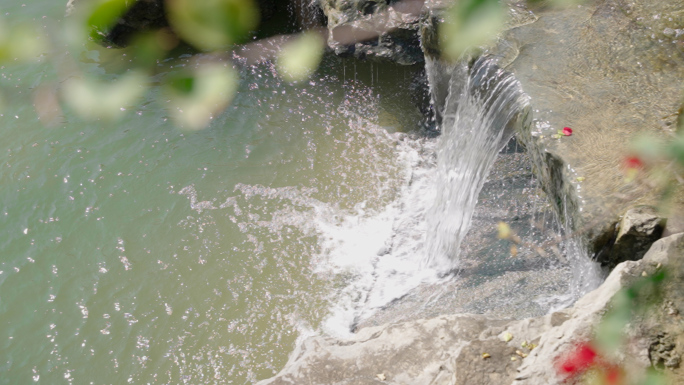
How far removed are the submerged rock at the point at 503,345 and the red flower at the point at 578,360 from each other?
0.08ft

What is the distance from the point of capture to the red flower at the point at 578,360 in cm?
240

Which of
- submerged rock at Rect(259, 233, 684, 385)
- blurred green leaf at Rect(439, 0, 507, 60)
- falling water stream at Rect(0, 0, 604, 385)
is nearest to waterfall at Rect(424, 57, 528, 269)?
falling water stream at Rect(0, 0, 604, 385)

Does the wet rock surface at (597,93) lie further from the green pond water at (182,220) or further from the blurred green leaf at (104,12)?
the blurred green leaf at (104,12)

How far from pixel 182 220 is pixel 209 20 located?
5105mm

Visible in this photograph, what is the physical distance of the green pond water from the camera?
15.3ft

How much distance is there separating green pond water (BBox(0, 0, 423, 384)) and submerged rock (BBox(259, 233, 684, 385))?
1.26 metres

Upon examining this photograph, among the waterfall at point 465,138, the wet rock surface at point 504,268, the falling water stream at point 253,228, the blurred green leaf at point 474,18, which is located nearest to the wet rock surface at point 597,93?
the waterfall at point 465,138

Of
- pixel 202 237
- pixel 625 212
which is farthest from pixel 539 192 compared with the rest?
pixel 202 237

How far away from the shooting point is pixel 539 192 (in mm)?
5254

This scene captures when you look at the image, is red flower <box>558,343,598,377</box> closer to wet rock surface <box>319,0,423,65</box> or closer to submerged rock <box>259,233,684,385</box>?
submerged rock <box>259,233,684,385</box>

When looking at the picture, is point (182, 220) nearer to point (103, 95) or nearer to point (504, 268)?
point (504, 268)

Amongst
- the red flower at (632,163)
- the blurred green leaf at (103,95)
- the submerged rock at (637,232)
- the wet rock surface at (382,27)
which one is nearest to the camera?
the blurred green leaf at (103,95)

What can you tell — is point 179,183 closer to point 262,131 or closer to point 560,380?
point 262,131

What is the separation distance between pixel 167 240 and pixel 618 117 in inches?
150
